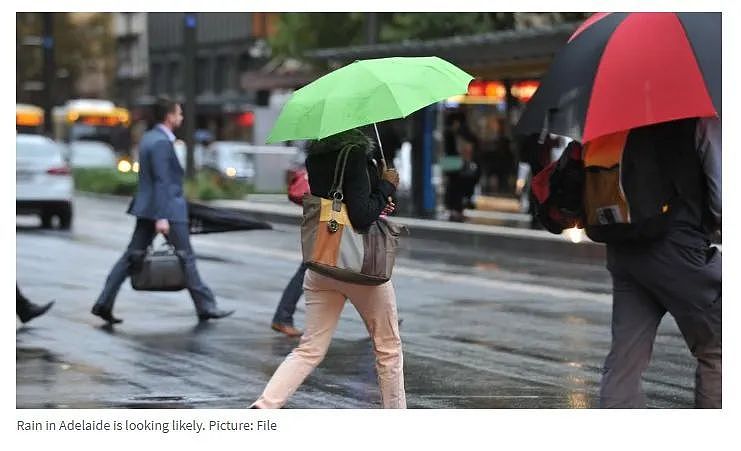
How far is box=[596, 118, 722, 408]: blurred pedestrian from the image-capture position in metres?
5.84

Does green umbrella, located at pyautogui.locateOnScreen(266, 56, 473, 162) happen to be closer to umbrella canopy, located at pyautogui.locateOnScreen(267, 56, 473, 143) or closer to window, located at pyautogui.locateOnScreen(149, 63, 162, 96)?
umbrella canopy, located at pyautogui.locateOnScreen(267, 56, 473, 143)

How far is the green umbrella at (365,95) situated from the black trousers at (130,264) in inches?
189

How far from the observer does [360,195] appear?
21.8ft

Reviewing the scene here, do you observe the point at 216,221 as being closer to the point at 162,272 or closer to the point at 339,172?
the point at 162,272

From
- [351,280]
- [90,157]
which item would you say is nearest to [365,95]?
[351,280]

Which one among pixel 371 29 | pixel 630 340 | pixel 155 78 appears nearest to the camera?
pixel 630 340

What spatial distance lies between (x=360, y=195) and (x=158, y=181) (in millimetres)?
5004

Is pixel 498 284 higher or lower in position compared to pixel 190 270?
lower

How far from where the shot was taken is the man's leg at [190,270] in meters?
11.6

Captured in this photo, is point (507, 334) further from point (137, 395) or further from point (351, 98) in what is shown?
point (351, 98)

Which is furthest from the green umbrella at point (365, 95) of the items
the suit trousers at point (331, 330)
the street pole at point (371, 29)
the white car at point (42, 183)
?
the street pole at point (371, 29)

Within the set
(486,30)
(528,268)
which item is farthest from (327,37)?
(528,268)

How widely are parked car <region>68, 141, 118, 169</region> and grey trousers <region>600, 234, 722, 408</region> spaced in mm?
40980
